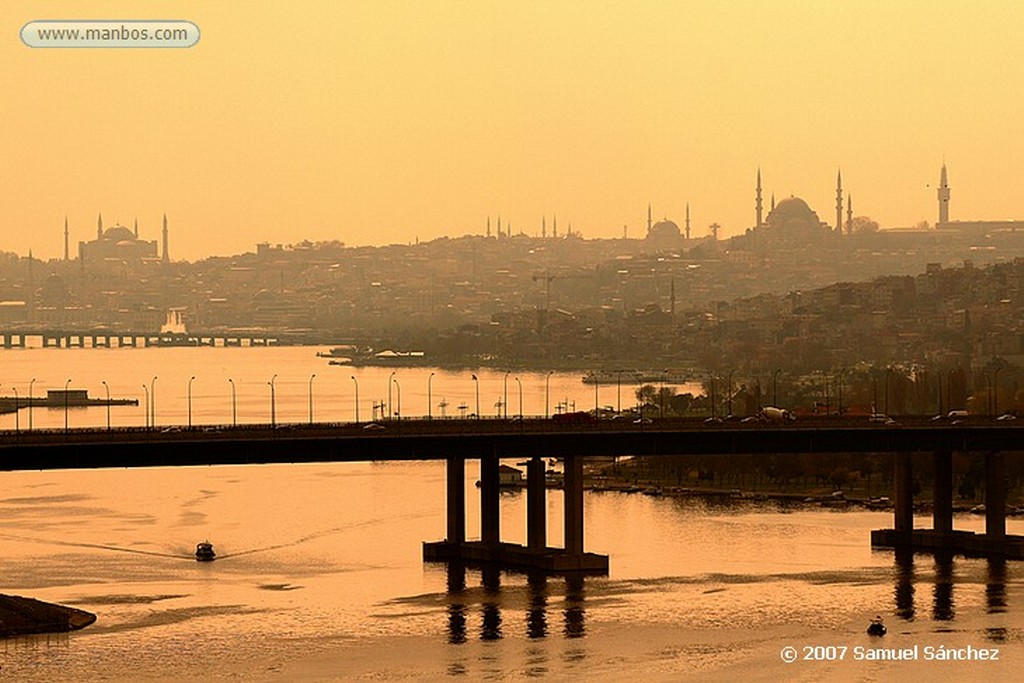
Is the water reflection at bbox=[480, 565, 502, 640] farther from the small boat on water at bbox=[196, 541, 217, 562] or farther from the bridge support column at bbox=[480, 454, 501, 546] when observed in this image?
the small boat on water at bbox=[196, 541, 217, 562]

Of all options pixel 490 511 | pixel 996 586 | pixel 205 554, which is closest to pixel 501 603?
pixel 490 511

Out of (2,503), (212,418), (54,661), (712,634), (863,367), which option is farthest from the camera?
(863,367)

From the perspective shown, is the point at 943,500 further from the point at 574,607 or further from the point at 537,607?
the point at 537,607

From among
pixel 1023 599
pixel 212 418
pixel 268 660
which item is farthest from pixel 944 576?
pixel 212 418

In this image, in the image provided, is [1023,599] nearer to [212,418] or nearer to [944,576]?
[944,576]

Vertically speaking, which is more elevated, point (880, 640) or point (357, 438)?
point (357, 438)
